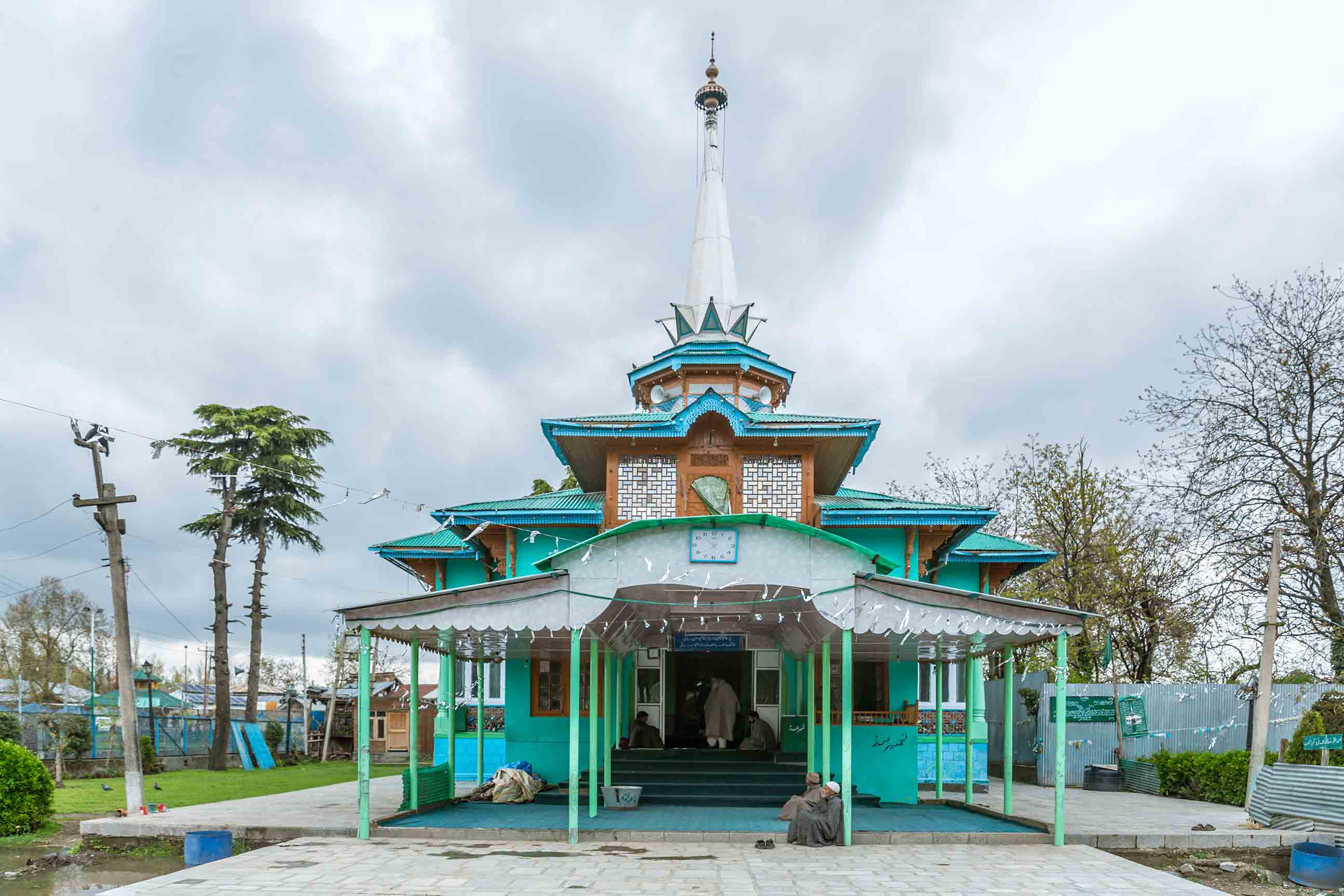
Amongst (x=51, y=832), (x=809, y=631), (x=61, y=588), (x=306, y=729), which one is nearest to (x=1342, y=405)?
(x=809, y=631)

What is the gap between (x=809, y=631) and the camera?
45.7ft

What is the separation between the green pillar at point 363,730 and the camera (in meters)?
11.6

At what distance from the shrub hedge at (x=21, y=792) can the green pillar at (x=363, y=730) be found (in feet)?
17.5

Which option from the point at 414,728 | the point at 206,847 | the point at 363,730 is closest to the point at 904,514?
the point at 414,728

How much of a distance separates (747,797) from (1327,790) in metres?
7.20

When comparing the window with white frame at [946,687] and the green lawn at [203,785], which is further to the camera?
the window with white frame at [946,687]

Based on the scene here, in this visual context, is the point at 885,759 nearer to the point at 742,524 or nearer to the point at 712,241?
the point at 742,524

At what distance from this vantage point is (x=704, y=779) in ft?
51.0

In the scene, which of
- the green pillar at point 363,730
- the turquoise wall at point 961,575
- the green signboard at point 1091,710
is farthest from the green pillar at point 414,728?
the green signboard at point 1091,710

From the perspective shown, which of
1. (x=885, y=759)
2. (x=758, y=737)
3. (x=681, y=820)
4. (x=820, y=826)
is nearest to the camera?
(x=820, y=826)

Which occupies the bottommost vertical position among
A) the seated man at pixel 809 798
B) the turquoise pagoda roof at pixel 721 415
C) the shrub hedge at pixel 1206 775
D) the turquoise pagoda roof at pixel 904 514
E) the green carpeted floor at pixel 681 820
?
the shrub hedge at pixel 1206 775

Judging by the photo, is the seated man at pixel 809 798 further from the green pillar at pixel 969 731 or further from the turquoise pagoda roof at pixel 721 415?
the turquoise pagoda roof at pixel 721 415

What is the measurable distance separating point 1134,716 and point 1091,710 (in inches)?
33.2

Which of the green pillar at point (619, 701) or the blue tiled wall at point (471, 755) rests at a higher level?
the green pillar at point (619, 701)
